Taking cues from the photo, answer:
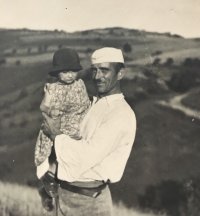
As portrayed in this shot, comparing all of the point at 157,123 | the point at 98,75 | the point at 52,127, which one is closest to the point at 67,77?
the point at 98,75

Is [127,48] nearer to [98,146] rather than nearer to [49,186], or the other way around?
[98,146]

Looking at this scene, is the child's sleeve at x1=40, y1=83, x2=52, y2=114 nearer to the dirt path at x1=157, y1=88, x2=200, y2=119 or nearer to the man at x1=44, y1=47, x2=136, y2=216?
the man at x1=44, y1=47, x2=136, y2=216

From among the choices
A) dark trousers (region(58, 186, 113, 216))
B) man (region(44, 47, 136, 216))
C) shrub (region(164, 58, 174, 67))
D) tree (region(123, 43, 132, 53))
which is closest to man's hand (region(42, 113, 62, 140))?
man (region(44, 47, 136, 216))

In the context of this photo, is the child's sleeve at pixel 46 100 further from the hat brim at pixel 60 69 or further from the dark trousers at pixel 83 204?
the dark trousers at pixel 83 204

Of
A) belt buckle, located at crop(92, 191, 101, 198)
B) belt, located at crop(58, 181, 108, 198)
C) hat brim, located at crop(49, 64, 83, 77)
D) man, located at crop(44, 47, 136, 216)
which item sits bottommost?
belt buckle, located at crop(92, 191, 101, 198)

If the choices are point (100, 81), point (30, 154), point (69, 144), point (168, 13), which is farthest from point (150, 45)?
point (30, 154)

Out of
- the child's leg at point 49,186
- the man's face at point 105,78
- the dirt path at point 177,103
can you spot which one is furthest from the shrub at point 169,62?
the child's leg at point 49,186

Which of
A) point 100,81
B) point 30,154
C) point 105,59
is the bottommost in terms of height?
point 30,154

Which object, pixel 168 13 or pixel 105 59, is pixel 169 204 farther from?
pixel 168 13
